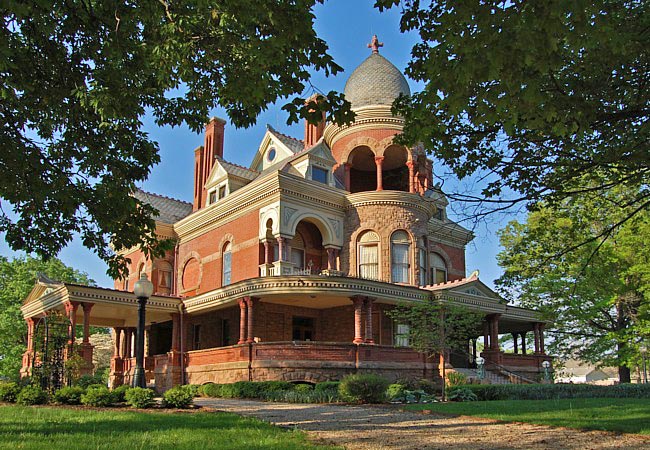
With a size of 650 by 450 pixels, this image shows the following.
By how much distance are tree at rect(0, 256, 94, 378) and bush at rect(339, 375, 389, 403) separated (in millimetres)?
31644

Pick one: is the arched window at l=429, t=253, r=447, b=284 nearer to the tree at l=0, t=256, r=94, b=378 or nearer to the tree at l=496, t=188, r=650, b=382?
the tree at l=496, t=188, r=650, b=382

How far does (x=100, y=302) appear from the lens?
27641mm

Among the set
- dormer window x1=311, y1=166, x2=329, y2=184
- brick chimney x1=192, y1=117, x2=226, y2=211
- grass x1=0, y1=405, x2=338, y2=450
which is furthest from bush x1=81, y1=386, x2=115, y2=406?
brick chimney x1=192, y1=117, x2=226, y2=211

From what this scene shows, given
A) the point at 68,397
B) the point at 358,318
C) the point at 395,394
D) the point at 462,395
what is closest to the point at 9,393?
the point at 68,397

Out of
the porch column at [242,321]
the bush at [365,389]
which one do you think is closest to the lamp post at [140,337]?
the bush at [365,389]

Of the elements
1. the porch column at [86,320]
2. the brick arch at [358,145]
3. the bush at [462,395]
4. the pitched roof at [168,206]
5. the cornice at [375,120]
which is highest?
the cornice at [375,120]

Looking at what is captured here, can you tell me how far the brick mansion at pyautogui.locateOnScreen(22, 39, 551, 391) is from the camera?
84.2ft

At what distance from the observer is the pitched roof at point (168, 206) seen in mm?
38781

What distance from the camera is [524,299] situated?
109 feet

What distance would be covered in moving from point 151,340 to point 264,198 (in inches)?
476

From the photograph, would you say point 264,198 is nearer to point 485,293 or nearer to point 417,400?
point 485,293

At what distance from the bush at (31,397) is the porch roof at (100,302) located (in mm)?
11327

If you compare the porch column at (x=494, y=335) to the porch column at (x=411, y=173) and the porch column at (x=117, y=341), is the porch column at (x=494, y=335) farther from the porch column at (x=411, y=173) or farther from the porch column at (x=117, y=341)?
the porch column at (x=117, y=341)

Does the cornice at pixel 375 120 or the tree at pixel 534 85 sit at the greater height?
the cornice at pixel 375 120
